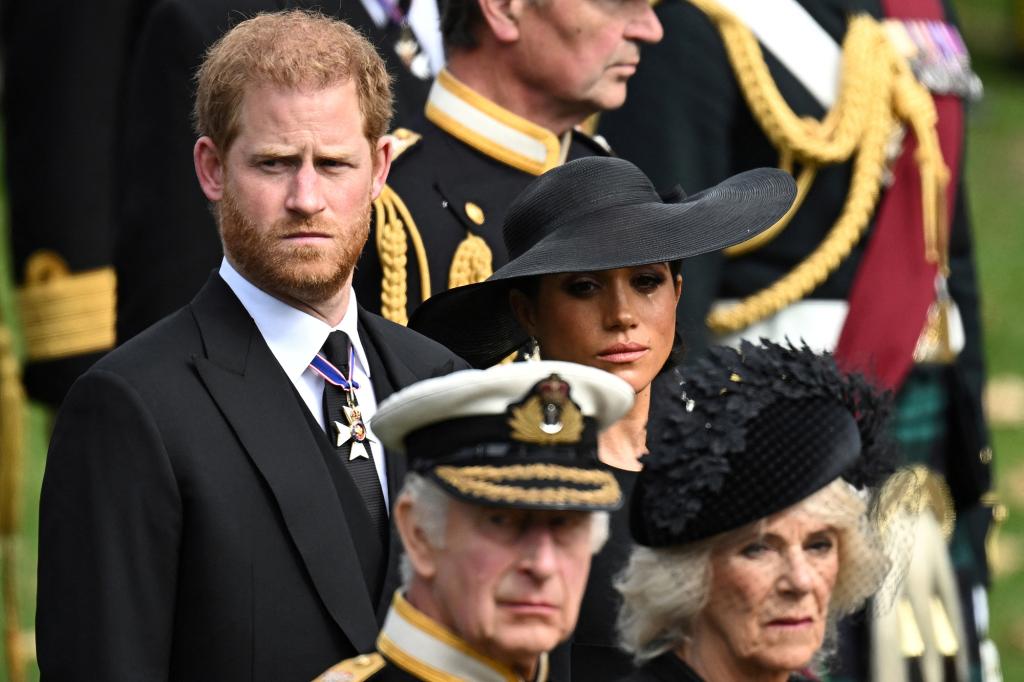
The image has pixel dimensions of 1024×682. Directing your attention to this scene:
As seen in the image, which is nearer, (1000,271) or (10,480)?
(10,480)

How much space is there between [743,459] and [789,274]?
2491 mm

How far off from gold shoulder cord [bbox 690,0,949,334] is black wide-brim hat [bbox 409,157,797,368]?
1.40m

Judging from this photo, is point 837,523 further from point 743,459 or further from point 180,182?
point 180,182

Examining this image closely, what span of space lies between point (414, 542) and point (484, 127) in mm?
1882

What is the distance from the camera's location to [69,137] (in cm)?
757

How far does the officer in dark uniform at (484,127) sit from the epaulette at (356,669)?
1.45 metres

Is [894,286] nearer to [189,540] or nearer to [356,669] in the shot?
[189,540]

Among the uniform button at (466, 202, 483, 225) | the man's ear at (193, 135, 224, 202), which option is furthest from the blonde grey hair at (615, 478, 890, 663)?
the uniform button at (466, 202, 483, 225)

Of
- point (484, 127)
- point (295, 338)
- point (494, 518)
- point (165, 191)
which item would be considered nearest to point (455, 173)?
point (484, 127)

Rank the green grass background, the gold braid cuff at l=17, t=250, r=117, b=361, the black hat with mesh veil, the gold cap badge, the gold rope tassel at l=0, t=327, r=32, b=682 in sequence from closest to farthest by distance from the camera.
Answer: the gold cap badge → the black hat with mesh veil → the gold rope tassel at l=0, t=327, r=32, b=682 → the gold braid cuff at l=17, t=250, r=117, b=361 → the green grass background

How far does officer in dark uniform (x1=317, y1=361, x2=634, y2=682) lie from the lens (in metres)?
3.69

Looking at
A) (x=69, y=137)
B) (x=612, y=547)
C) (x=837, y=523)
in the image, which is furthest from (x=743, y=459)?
(x=69, y=137)

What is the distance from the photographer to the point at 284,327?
14.5 ft

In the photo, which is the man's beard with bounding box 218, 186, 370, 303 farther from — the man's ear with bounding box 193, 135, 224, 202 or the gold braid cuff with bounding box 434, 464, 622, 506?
the gold braid cuff with bounding box 434, 464, 622, 506
